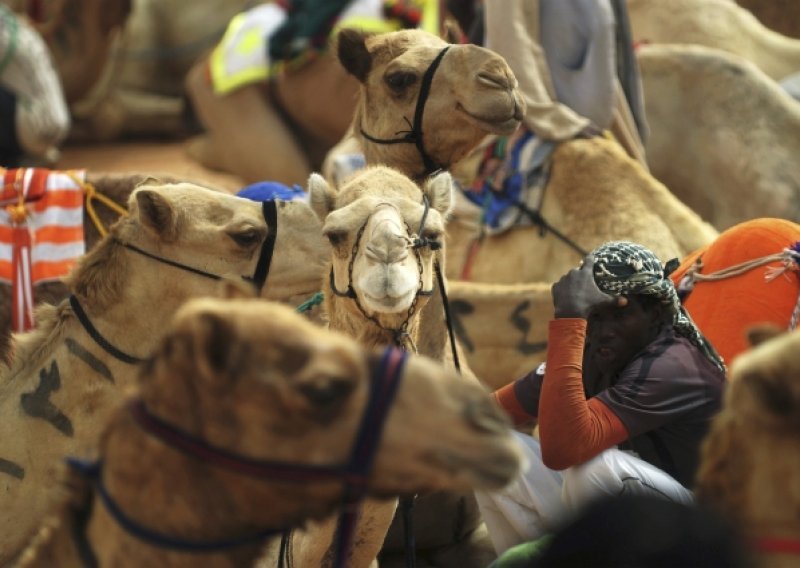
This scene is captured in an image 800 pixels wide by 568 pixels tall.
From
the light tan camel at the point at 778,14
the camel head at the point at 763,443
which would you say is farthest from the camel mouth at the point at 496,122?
the light tan camel at the point at 778,14

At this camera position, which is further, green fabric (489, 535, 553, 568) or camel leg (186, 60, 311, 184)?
camel leg (186, 60, 311, 184)

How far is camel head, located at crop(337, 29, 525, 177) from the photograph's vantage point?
457 centimetres

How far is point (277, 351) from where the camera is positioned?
7.85 ft

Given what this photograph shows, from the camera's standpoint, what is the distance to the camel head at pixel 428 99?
457cm

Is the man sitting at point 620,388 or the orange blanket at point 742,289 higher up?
the man sitting at point 620,388

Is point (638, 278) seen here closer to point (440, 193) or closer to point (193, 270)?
point (440, 193)

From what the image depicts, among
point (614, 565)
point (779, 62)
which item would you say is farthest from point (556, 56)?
point (614, 565)

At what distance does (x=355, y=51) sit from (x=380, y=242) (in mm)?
1388

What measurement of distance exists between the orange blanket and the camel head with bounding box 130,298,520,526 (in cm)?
213

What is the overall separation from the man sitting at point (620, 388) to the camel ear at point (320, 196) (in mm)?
694

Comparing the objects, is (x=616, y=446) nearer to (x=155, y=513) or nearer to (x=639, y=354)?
(x=639, y=354)

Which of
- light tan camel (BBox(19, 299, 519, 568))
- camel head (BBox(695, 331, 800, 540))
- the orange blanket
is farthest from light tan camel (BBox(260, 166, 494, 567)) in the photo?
camel head (BBox(695, 331, 800, 540))

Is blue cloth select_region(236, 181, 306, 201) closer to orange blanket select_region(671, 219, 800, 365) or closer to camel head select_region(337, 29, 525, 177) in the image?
camel head select_region(337, 29, 525, 177)

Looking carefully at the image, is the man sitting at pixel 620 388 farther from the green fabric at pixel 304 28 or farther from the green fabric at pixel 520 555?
the green fabric at pixel 304 28
